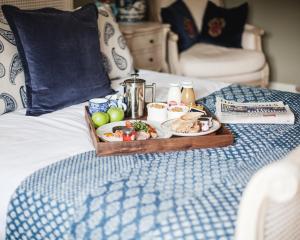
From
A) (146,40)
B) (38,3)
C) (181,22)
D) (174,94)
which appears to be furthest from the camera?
(181,22)

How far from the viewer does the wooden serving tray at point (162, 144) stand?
146 cm

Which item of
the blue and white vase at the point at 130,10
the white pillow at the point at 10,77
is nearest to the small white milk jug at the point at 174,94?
the white pillow at the point at 10,77

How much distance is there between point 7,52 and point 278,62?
2.80 meters

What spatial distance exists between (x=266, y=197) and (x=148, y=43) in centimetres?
245

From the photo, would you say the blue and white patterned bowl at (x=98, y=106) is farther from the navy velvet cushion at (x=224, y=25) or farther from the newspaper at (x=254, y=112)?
the navy velvet cushion at (x=224, y=25)

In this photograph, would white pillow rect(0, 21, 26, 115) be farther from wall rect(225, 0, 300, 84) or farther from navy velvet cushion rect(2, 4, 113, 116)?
wall rect(225, 0, 300, 84)

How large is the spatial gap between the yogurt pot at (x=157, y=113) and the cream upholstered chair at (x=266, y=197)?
73cm

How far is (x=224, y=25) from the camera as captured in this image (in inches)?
145

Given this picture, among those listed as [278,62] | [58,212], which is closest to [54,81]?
[58,212]

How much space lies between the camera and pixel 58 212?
1.24 meters

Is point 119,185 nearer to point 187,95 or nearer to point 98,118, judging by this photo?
point 98,118

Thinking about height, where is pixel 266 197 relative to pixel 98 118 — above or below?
above

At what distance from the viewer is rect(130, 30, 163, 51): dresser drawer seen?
3.19 metres

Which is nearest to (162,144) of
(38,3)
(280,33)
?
(38,3)
